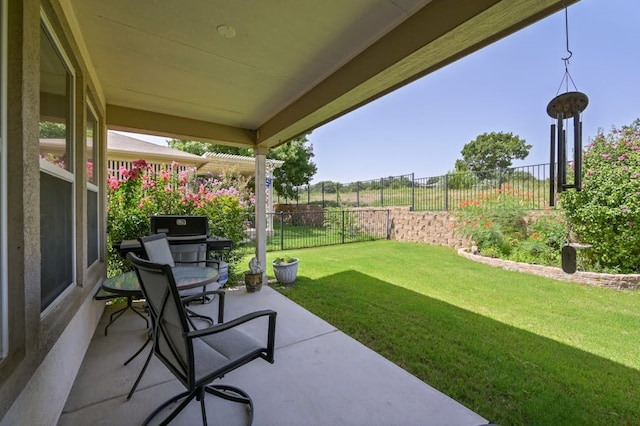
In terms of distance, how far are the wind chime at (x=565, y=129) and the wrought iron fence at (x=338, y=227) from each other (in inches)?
328

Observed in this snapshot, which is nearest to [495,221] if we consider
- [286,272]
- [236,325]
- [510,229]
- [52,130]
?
[510,229]

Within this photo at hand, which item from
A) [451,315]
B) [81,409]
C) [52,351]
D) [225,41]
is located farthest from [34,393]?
[451,315]

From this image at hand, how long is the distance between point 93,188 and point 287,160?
13.9m

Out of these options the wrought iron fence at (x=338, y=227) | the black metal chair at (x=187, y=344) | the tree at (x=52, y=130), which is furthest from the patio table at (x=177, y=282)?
the wrought iron fence at (x=338, y=227)

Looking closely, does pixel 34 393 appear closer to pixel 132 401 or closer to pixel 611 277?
pixel 132 401

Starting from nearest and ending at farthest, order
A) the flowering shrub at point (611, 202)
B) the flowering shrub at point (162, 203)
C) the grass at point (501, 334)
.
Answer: the grass at point (501, 334) → the flowering shrub at point (162, 203) → the flowering shrub at point (611, 202)

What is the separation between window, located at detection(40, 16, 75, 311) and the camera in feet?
5.20

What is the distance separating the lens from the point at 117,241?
3.86 meters

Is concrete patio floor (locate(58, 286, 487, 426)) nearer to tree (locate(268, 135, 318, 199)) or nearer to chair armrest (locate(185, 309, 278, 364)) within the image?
chair armrest (locate(185, 309, 278, 364))

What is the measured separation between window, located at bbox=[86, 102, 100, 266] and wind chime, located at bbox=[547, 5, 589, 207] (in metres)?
3.84

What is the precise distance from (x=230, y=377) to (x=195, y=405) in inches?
12.6

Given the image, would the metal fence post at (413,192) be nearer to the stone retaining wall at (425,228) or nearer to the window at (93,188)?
the stone retaining wall at (425,228)

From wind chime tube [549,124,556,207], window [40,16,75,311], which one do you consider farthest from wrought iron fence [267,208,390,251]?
wind chime tube [549,124,556,207]

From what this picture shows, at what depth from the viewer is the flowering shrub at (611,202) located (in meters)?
4.56
